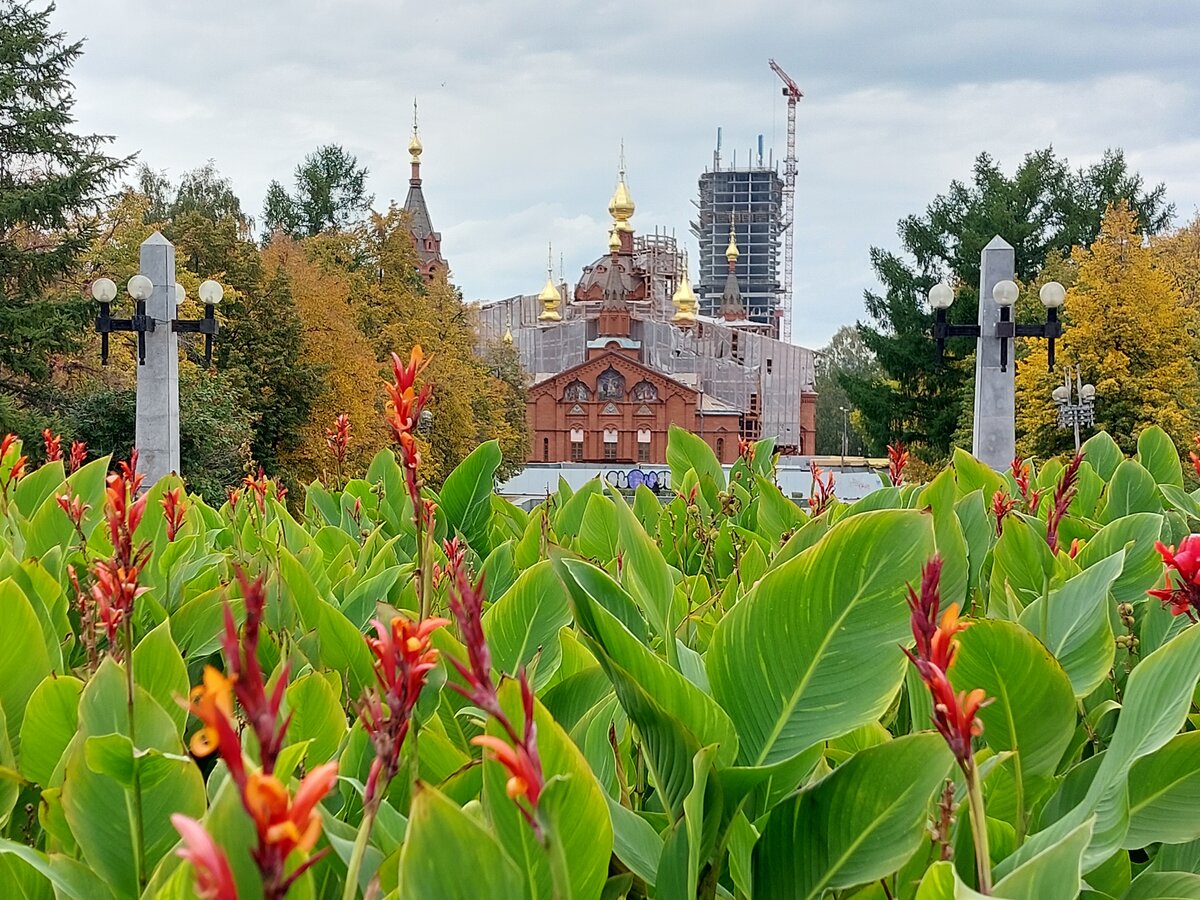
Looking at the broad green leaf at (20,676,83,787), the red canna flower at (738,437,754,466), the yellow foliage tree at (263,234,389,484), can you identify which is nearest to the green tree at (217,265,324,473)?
the yellow foliage tree at (263,234,389,484)

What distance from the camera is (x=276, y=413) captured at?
26172 millimetres

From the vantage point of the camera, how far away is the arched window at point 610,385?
2670 inches

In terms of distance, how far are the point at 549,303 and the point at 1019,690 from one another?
79.6 metres

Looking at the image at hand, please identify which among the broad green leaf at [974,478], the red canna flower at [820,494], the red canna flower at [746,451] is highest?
the red canna flower at [746,451]

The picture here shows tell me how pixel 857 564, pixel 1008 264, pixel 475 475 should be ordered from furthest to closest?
pixel 1008 264 < pixel 475 475 < pixel 857 564

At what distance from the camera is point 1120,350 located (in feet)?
90.7

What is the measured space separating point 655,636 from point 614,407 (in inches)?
2608

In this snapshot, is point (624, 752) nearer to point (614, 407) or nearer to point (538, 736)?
point (538, 736)

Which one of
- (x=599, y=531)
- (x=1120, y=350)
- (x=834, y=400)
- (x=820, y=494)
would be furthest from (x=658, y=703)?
(x=834, y=400)

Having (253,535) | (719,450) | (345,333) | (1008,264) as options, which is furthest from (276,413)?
(719,450)

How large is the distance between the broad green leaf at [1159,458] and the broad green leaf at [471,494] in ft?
6.30

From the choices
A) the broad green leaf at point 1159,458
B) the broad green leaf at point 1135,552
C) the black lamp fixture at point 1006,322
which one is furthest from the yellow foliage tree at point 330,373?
the broad green leaf at point 1135,552

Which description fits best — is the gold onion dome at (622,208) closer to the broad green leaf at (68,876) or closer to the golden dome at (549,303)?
the golden dome at (549,303)

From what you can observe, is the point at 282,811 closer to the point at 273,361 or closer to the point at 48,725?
the point at 48,725
